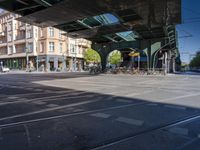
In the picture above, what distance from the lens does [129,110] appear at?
7805 millimetres

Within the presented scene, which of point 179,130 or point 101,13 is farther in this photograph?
point 101,13

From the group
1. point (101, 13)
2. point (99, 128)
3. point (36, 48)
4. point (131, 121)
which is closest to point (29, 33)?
point (36, 48)

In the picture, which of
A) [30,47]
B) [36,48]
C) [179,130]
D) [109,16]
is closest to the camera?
[179,130]

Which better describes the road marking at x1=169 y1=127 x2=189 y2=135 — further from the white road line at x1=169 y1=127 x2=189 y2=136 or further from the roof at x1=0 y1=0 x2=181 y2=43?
the roof at x1=0 y1=0 x2=181 y2=43

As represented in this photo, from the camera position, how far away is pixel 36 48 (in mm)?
64375

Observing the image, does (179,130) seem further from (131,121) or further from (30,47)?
(30,47)

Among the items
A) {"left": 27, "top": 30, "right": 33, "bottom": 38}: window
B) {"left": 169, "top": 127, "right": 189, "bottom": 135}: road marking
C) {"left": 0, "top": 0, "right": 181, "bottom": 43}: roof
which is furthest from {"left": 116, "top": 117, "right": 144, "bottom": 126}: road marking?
{"left": 27, "top": 30, "right": 33, "bottom": 38}: window

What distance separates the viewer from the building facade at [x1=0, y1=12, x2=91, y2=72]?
207 ft

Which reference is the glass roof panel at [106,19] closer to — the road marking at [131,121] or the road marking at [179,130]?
the road marking at [131,121]

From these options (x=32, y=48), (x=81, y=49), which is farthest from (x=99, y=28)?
(x=81, y=49)

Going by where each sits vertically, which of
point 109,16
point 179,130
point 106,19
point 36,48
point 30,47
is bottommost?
point 179,130

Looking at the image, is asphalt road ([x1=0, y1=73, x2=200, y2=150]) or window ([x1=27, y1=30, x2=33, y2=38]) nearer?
asphalt road ([x1=0, y1=73, x2=200, y2=150])

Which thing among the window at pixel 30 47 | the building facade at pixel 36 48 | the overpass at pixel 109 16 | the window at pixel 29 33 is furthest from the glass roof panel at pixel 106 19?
the window at pixel 29 33

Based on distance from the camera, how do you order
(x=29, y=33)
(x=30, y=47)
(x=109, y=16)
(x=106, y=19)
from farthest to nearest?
(x=29, y=33) → (x=30, y=47) → (x=106, y=19) → (x=109, y=16)
